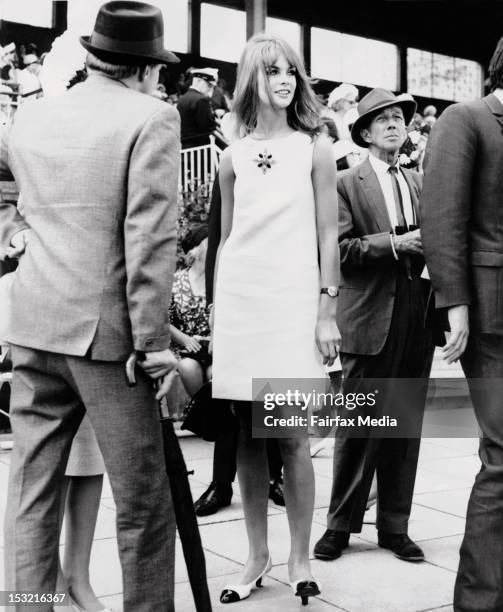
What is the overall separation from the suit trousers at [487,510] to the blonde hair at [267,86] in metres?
1.15

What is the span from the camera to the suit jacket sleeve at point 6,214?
3076mm

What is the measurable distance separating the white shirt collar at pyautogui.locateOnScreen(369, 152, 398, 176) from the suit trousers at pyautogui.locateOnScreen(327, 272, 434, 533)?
1.62ft

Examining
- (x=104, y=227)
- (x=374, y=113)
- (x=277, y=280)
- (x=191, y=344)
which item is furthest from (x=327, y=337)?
(x=191, y=344)

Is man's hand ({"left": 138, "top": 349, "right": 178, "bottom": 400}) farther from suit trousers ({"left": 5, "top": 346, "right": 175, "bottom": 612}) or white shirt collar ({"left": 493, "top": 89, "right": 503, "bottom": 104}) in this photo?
white shirt collar ({"left": 493, "top": 89, "right": 503, "bottom": 104})

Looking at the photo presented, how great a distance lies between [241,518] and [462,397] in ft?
15.5

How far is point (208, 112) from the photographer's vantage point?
37.9ft

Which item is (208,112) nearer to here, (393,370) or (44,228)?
(393,370)

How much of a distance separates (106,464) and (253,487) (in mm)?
1003

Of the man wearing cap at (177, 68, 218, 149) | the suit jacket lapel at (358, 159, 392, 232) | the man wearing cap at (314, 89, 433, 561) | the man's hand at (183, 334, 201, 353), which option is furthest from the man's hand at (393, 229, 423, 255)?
the man wearing cap at (177, 68, 218, 149)

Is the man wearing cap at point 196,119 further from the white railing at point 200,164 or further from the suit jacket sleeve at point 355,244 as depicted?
the suit jacket sleeve at point 355,244

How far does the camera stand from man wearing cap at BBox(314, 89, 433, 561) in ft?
14.2

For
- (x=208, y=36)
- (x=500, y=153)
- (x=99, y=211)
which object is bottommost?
(x=99, y=211)

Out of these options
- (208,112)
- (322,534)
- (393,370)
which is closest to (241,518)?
(322,534)

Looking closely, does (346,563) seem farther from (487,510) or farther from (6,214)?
(6,214)
